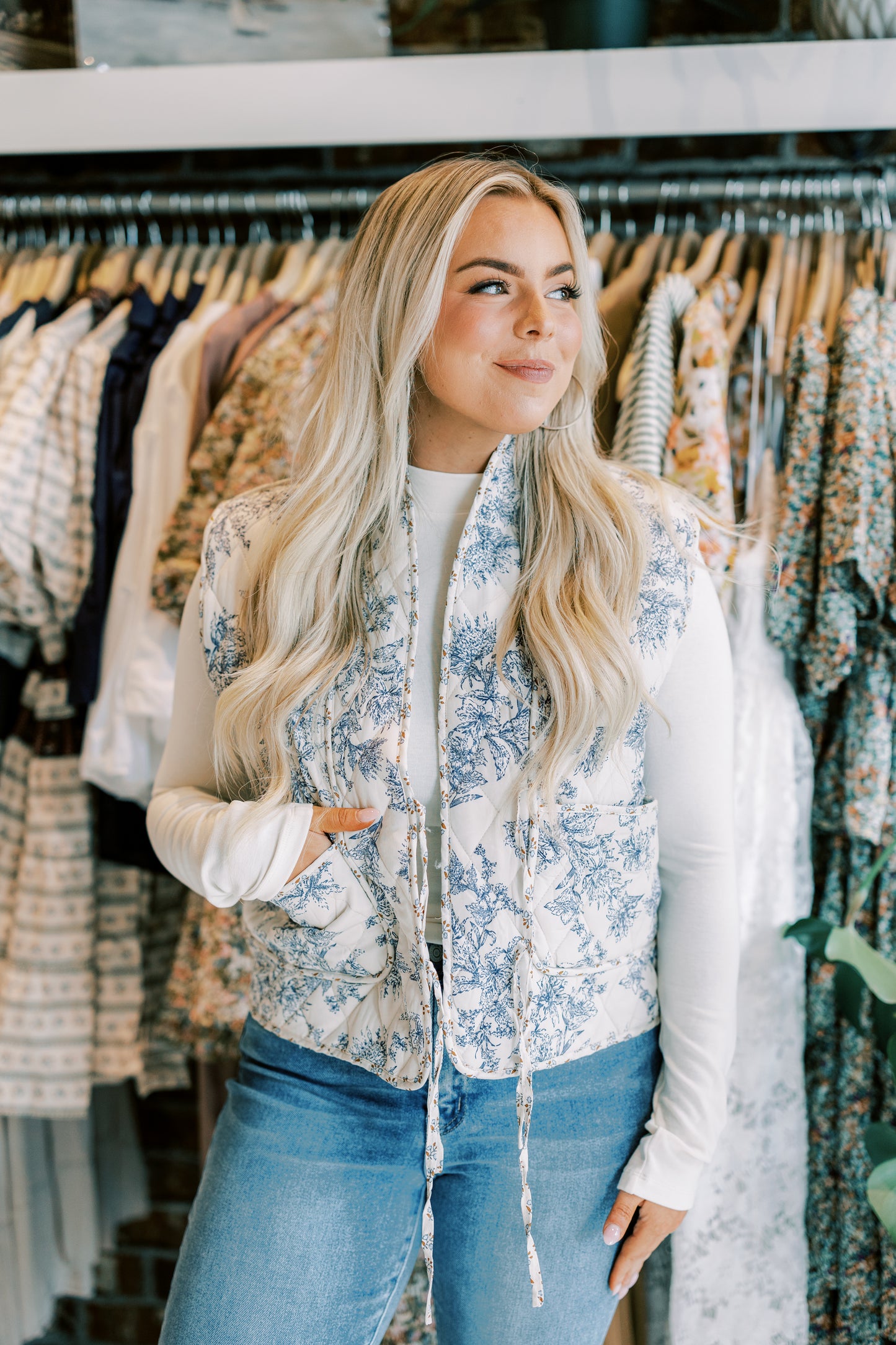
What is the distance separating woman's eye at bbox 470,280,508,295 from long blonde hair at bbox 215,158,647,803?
3cm

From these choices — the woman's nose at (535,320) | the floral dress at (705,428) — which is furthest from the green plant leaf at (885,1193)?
the woman's nose at (535,320)

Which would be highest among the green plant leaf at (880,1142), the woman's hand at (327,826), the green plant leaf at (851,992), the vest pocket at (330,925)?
the woman's hand at (327,826)

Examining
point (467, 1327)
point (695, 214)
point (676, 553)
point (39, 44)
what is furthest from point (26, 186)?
point (467, 1327)

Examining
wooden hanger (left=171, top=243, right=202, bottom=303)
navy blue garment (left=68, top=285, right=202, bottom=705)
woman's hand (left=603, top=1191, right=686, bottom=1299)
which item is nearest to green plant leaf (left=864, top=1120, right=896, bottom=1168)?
woman's hand (left=603, top=1191, right=686, bottom=1299)

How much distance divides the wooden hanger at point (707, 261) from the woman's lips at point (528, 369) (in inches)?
22.2

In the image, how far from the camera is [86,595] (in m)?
1.56

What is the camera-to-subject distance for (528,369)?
3.47ft

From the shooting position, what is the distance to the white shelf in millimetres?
1400

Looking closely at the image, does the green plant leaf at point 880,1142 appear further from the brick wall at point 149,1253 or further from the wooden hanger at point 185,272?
the wooden hanger at point 185,272

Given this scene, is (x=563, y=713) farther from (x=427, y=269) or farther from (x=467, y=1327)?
(x=467, y=1327)

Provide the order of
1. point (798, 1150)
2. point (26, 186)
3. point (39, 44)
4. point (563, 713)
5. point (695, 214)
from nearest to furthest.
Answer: point (563, 713)
point (798, 1150)
point (39, 44)
point (695, 214)
point (26, 186)

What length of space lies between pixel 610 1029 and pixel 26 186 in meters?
1.79

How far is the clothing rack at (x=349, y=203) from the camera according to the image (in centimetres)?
159

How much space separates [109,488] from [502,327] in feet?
2.45
